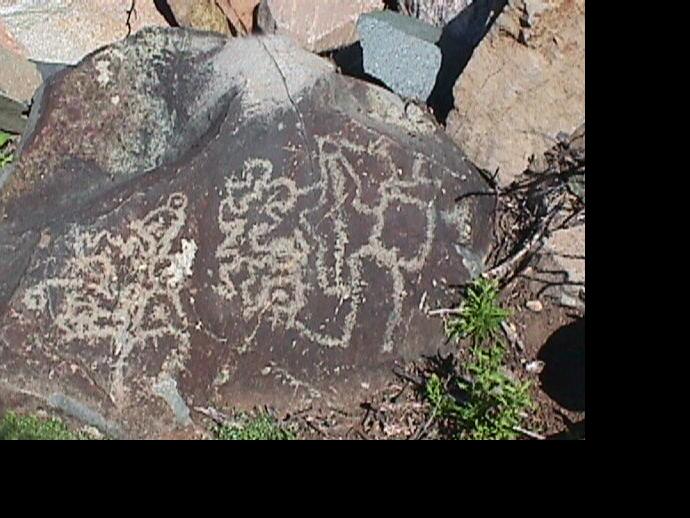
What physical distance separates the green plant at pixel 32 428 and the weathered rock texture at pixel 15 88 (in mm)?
1650

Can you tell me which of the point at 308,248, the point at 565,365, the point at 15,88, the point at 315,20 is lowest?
the point at 565,365

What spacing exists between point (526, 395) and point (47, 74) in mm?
2606

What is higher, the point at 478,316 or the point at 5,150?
the point at 5,150

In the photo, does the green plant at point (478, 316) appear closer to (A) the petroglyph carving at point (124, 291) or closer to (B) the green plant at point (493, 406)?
(B) the green plant at point (493, 406)

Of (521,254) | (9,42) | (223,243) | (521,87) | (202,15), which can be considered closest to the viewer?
(223,243)

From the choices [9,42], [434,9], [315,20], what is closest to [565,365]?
[434,9]

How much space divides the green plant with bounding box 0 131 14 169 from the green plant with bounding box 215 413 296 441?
1615 millimetres

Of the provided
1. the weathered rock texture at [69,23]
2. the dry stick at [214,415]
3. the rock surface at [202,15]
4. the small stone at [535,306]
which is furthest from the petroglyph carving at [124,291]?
the weathered rock texture at [69,23]

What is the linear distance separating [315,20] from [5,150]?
1367 millimetres

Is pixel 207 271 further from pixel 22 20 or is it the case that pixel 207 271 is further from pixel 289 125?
pixel 22 20

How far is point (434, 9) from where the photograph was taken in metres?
4.84

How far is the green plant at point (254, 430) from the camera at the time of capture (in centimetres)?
386

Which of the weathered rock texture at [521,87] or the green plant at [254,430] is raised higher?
the weathered rock texture at [521,87]

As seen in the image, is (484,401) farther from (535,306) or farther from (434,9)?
(434,9)
